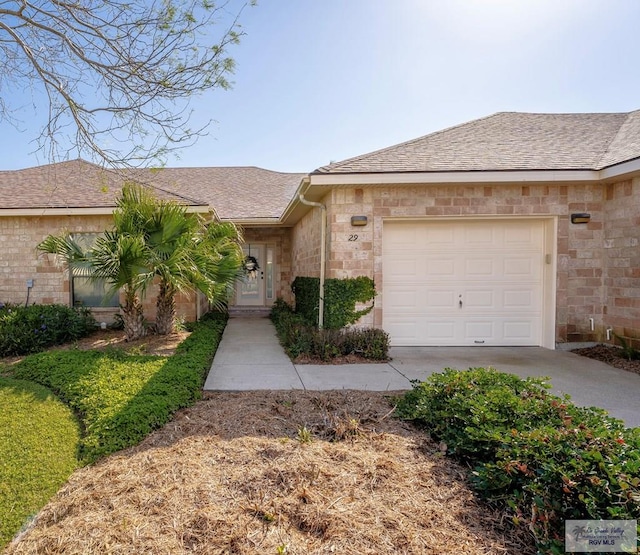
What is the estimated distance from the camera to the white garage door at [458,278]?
26.5ft

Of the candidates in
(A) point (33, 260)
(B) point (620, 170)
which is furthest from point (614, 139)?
(A) point (33, 260)

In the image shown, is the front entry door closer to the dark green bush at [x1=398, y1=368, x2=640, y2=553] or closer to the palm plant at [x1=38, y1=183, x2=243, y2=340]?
the palm plant at [x1=38, y1=183, x2=243, y2=340]

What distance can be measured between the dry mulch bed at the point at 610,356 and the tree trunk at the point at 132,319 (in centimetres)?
871

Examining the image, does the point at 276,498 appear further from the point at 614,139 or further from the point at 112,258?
the point at 614,139

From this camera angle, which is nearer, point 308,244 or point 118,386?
point 118,386

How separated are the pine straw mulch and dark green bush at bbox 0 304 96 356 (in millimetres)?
5269

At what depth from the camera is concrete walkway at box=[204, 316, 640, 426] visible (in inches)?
207

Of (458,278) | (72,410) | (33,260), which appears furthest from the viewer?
(33,260)

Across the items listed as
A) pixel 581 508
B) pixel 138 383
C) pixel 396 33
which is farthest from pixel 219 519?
pixel 396 33

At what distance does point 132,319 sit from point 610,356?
912cm

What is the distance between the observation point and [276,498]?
273cm

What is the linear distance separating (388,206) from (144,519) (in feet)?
21.4

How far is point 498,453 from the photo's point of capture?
2844mm

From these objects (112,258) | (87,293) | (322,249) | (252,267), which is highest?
(322,249)
